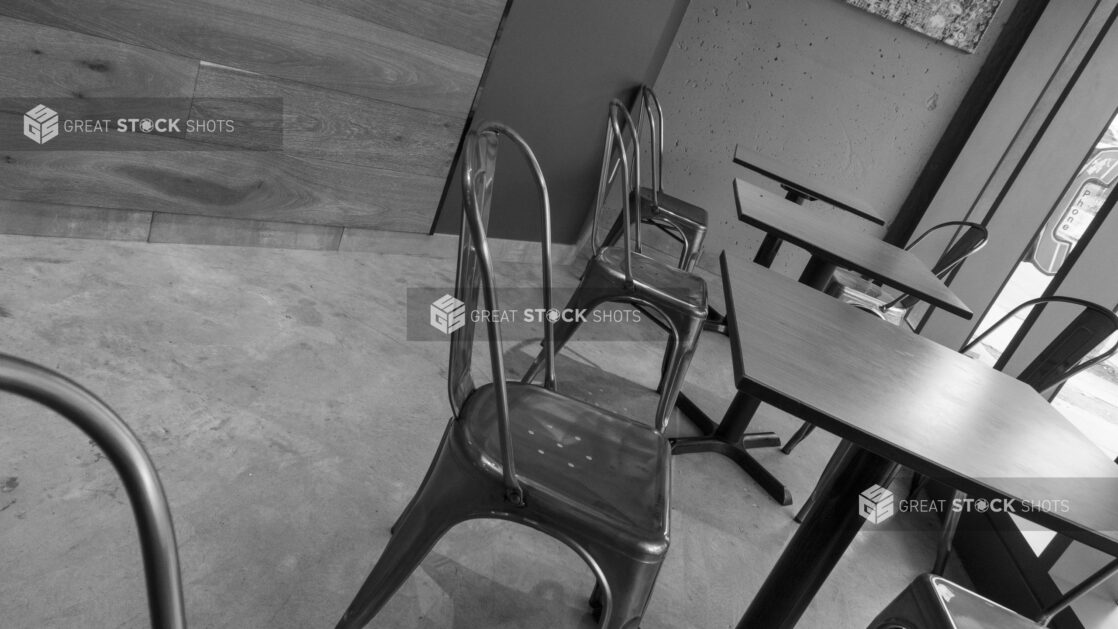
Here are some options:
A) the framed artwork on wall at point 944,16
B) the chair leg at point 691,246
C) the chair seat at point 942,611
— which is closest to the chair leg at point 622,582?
the chair seat at point 942,611

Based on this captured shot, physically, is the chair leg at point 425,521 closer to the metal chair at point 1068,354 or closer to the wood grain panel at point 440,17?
the metal chair at point 1068,354

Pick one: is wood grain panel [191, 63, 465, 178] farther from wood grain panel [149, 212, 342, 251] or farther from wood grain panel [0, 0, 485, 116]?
wood grain panel [149, 212, 342, 251]

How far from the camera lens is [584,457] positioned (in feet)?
4.30

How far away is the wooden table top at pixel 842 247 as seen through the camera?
8.02ft

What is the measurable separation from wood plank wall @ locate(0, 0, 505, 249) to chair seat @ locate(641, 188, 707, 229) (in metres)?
0.86

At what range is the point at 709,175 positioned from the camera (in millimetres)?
4719

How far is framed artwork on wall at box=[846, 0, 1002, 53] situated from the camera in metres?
4.42

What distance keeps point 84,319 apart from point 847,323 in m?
1.72

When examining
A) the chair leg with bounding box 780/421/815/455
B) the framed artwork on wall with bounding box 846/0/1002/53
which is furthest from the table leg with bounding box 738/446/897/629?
the framed artwork on wall with bounding box 846/0/1002/53

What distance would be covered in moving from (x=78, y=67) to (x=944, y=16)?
4.26 m

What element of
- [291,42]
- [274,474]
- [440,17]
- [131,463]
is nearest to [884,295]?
[440,17]

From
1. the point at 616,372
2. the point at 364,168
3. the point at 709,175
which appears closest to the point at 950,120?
the point at 709,175

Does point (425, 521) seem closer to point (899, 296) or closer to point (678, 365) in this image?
point (678, 365)

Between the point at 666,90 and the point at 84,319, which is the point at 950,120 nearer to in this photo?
the point at 666,90
